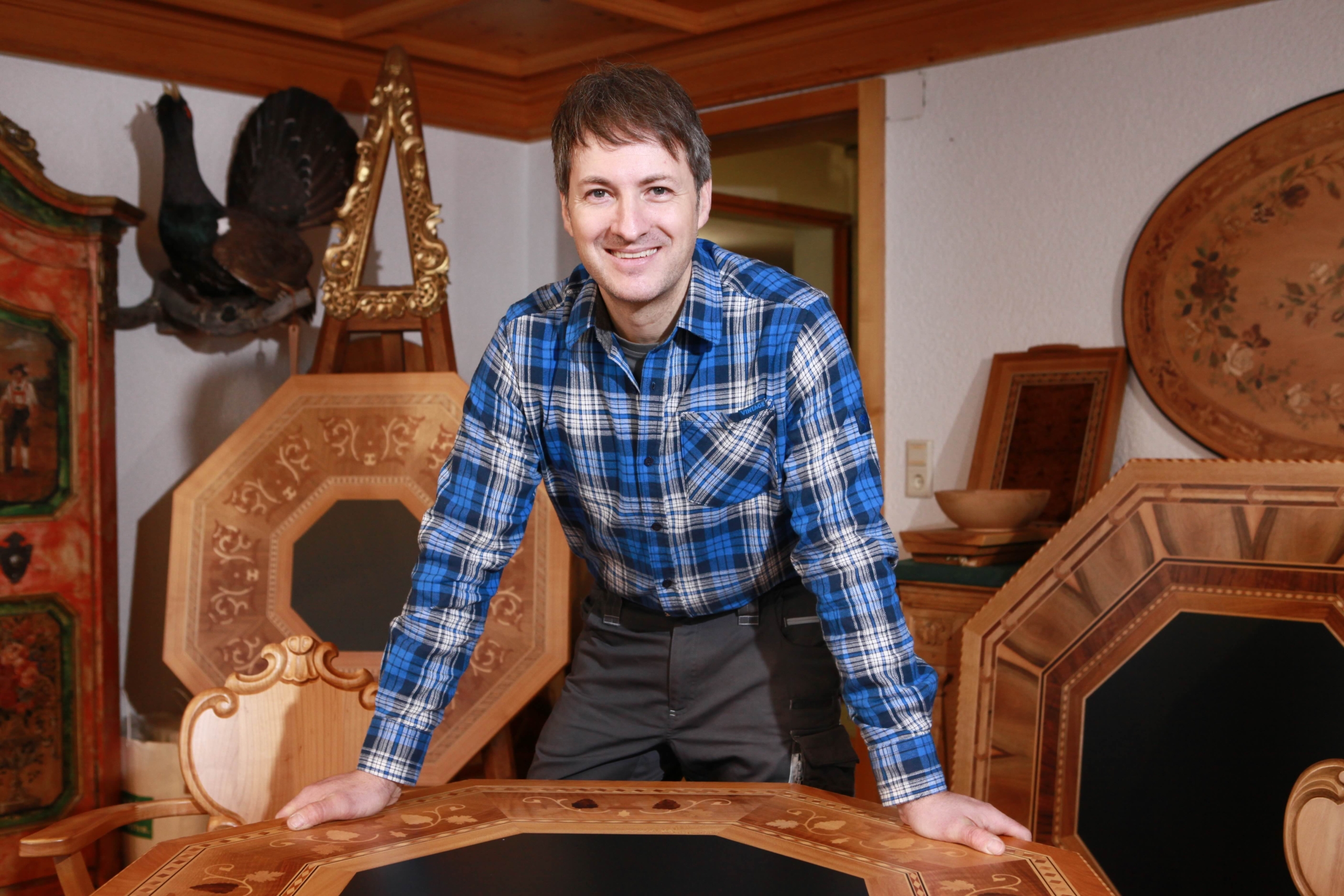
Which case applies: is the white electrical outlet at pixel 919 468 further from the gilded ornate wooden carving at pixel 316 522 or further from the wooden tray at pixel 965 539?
the gilded ornate wooden carving at pixel 316 522

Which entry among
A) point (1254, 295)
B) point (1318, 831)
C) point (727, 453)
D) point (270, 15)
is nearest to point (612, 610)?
point (727, 453)

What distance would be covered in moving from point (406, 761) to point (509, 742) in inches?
52.4

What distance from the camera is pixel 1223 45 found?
2566 mm

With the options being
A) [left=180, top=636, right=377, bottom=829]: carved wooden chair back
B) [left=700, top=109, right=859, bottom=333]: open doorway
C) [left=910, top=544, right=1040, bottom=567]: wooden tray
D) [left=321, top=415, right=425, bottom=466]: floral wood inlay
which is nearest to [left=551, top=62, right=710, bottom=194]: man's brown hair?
[left=180, top=636, right=377, bottom=829]: carved wooden chair back

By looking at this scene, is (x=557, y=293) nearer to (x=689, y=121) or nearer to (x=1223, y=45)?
(x=689, y=121)

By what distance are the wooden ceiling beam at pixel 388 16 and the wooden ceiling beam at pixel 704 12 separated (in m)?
0.38

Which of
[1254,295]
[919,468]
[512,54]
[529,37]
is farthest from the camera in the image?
[512,54]

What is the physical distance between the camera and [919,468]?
3.06 metres

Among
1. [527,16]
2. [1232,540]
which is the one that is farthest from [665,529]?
[527,16]

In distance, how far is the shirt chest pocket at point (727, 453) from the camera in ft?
5.08

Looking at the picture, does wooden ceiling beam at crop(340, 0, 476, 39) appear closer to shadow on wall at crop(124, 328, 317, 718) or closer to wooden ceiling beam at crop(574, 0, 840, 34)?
wooden ceiling beam at crop(574, 0, 840, 34)

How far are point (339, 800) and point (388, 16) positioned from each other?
95.4 inches

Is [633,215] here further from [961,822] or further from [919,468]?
[919,468]

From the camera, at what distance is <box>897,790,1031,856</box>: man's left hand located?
50.1 inches
